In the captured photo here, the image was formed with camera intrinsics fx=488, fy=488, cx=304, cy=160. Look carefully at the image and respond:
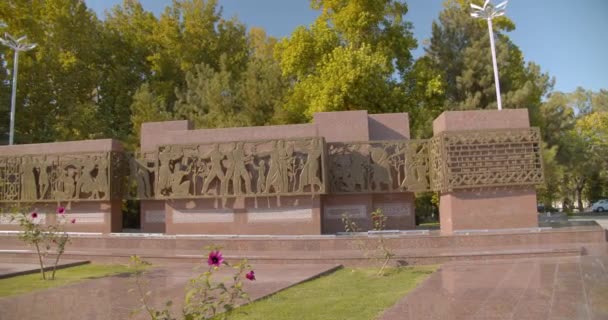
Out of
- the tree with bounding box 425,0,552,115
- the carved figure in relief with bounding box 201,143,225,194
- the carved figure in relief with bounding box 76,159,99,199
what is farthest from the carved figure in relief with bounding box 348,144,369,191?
the tree with bounding box 425,0,552,115

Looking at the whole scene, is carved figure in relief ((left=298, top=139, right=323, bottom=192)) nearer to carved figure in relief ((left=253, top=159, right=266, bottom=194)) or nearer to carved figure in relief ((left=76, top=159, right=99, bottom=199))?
carved figure in relief ((left=253, top=159, right=266, bottom=194))

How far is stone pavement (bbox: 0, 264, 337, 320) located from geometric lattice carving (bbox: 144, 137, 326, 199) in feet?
10.7

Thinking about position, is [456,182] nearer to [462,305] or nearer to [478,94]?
[462,305]

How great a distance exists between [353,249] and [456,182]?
3.27 metres

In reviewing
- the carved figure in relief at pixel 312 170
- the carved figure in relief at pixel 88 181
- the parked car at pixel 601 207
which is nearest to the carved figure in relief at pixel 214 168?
the carved figure in relief at pixel 312 170

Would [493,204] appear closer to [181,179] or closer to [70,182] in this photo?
[181,179]

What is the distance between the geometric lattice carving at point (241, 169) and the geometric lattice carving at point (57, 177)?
1939 millimetres

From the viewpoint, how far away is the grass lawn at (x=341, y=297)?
6102mm

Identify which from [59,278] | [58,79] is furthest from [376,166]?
[58,79]

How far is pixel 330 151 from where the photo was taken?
14.0m

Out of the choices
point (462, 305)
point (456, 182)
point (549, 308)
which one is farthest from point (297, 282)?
point (456, 182)

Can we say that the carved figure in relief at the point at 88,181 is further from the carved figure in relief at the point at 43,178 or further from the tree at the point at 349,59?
the tree at the point at 349,59

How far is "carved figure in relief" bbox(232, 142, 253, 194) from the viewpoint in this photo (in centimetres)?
1336

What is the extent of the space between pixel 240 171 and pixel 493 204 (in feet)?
22.0
